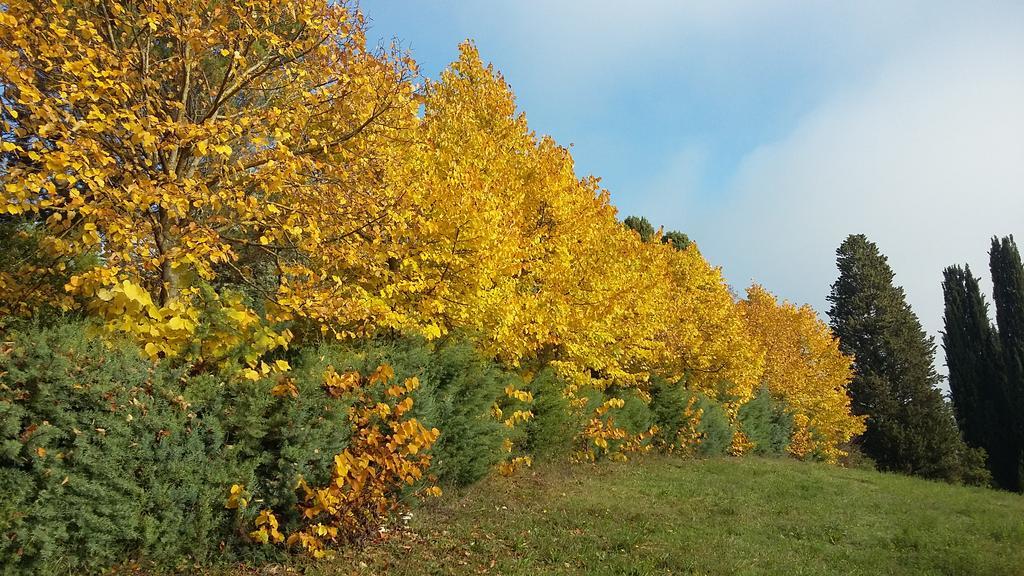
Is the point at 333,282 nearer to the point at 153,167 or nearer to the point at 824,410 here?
the point at 153,167

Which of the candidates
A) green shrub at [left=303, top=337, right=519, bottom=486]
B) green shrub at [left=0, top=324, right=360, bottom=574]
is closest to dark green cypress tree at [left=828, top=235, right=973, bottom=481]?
green shrub at [left=303, top=337, right=519, bottom=486]

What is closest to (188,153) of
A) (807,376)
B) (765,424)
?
(765,424)

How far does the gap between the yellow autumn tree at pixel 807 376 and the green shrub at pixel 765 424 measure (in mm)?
1678

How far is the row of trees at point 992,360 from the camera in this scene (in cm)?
3159

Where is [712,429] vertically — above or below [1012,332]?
below

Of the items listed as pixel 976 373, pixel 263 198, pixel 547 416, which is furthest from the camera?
pixel 976 373

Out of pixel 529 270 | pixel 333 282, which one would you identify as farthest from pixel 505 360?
pixel 333 282

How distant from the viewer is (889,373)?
34.4 meters

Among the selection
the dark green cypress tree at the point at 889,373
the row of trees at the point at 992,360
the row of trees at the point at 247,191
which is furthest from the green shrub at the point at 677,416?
the row of trees at the point at 992,360

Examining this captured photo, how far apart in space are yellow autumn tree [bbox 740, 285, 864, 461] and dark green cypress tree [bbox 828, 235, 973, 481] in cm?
295

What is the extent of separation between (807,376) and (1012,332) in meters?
14.9

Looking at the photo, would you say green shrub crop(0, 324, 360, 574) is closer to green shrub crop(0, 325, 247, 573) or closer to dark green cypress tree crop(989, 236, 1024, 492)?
green shrub crop(0, 325, 247, 573)

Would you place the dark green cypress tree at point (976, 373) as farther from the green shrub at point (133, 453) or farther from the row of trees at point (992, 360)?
the green shrub at point (133, 453)

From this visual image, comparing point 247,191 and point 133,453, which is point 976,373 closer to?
point 247,191
